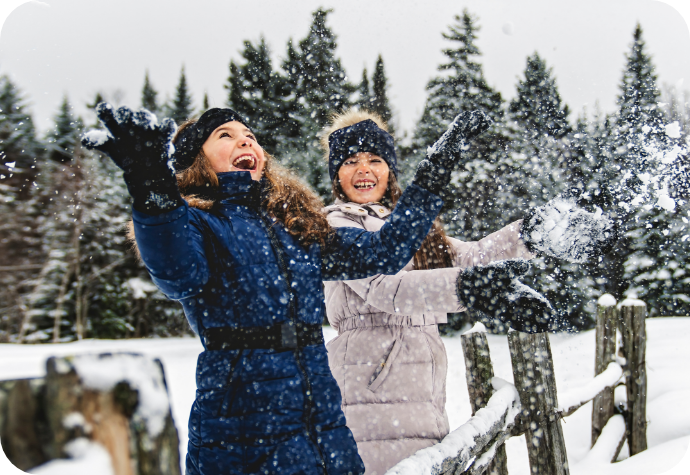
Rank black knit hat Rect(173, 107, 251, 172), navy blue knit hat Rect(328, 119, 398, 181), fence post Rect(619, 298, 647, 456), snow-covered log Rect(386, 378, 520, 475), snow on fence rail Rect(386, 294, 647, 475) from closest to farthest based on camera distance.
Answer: snow-covered log Rect(386, 378, 520, 475) → black knit hat Rect(173, 107, 251, 172) → snow on fence rail Rect(386, 294, 647, 475) → navy blue knit hat Rect(328, 119, 398, 181) → fence post Rect(619, 298, 647, 456)

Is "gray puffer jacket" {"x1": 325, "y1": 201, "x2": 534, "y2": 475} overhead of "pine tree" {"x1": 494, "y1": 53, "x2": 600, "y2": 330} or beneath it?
beneath

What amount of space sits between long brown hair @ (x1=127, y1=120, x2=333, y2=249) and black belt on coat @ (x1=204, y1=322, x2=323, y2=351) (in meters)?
0.29

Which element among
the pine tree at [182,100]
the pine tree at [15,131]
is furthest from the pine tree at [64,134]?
the pine tree at [182,100]

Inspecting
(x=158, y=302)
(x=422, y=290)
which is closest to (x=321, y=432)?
(x=422, y=290)

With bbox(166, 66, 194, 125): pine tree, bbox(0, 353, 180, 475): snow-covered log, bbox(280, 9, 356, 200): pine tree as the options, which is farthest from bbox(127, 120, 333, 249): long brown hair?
bbox(166, 66, 194, 125): pine tree

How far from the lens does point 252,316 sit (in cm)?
102

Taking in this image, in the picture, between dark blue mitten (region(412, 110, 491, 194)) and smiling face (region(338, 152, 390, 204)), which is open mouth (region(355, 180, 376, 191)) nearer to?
smiling face (region(338, 152, 390, 204))

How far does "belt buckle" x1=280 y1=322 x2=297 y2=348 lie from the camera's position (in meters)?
1.02

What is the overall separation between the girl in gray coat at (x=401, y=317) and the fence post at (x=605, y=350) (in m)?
3.27

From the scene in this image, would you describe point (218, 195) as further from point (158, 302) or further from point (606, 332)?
point (158, 302)

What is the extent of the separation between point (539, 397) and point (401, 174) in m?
6.74

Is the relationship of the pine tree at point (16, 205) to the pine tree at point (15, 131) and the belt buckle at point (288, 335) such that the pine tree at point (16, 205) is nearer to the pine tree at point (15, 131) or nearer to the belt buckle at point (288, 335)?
the pine tree at point (15, 131)

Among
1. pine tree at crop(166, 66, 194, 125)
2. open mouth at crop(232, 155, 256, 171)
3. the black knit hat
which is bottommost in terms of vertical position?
open mouth at crop(232, 155, 256, 171)

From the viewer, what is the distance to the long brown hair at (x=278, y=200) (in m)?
1.20
